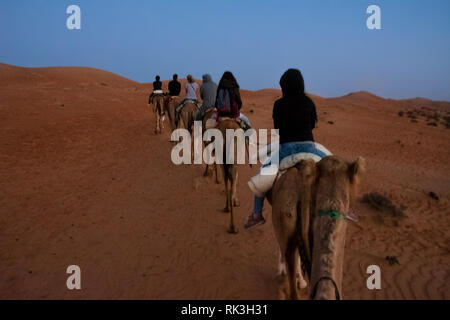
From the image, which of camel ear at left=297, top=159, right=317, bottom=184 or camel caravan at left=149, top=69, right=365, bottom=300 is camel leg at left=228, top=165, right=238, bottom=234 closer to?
camel caravan at left=149, top=69, right=365, bottom=300

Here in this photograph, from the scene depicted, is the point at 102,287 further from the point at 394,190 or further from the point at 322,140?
the point at 322,140

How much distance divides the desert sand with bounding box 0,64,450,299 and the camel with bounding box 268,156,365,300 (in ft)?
8.66

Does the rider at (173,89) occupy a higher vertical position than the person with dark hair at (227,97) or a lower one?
higher

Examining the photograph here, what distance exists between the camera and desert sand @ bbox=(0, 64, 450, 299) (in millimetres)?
5293

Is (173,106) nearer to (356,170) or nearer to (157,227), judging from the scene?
(157,227)

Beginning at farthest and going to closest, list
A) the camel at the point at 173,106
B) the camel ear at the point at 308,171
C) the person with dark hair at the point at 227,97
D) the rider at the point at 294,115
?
the camel at the point at 173,106 → the person with dark hair at the point at 227,97 → the rider at the point at 294,115 → the camel ear at the point at 308,171

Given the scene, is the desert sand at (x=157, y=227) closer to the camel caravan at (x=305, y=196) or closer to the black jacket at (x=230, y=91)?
the camel caravan at (x=305, y=196)

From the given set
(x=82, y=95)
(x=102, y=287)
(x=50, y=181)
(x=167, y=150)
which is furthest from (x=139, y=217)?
(x=82, y=95)

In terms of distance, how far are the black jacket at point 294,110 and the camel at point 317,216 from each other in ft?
2.98

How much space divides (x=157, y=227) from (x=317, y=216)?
5.68 m

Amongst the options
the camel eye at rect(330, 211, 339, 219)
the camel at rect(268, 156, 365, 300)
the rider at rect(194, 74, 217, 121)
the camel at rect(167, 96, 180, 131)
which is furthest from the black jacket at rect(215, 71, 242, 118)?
the camel at rect(167, 96, 180, 131)

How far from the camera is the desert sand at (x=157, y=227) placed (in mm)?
5293

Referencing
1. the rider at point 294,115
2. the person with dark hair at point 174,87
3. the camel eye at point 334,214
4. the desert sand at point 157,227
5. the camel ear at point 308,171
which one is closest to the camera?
the camel eye at point 334,214

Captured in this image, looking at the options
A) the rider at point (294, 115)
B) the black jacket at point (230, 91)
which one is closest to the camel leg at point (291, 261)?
the rider at point (294, 115)
